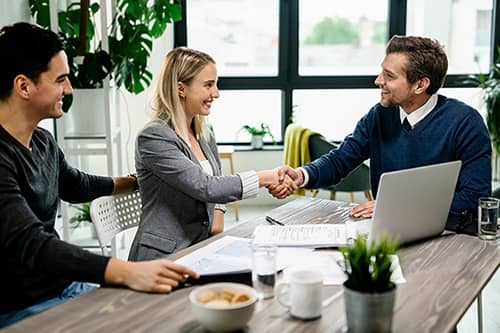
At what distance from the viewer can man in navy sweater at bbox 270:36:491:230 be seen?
2176mm

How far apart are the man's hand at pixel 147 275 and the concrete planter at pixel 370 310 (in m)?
0.46

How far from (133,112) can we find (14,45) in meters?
3.31

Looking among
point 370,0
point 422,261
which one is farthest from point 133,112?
point 422,261

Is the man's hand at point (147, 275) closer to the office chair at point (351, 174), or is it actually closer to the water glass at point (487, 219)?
the water glass at point (487, 219)

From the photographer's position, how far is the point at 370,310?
46.0 inches

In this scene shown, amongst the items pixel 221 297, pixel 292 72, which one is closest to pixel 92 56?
pixel 292 72

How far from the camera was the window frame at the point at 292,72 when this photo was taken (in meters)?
5.49

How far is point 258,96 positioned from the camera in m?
5.66

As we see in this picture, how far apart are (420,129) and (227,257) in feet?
3.30

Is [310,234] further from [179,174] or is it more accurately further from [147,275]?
[147,275]

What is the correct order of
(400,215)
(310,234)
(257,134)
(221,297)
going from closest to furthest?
1. (221,297)
2. (400,215)
3. (310,234)
4. (257,134)

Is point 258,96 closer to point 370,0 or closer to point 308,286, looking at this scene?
point 370,0

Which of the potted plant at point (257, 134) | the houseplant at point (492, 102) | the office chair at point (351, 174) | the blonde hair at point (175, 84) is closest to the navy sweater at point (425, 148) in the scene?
the blonde hair at point (175, 84)

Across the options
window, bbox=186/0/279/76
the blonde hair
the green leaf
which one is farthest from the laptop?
window, bbox=186/0/279/76
